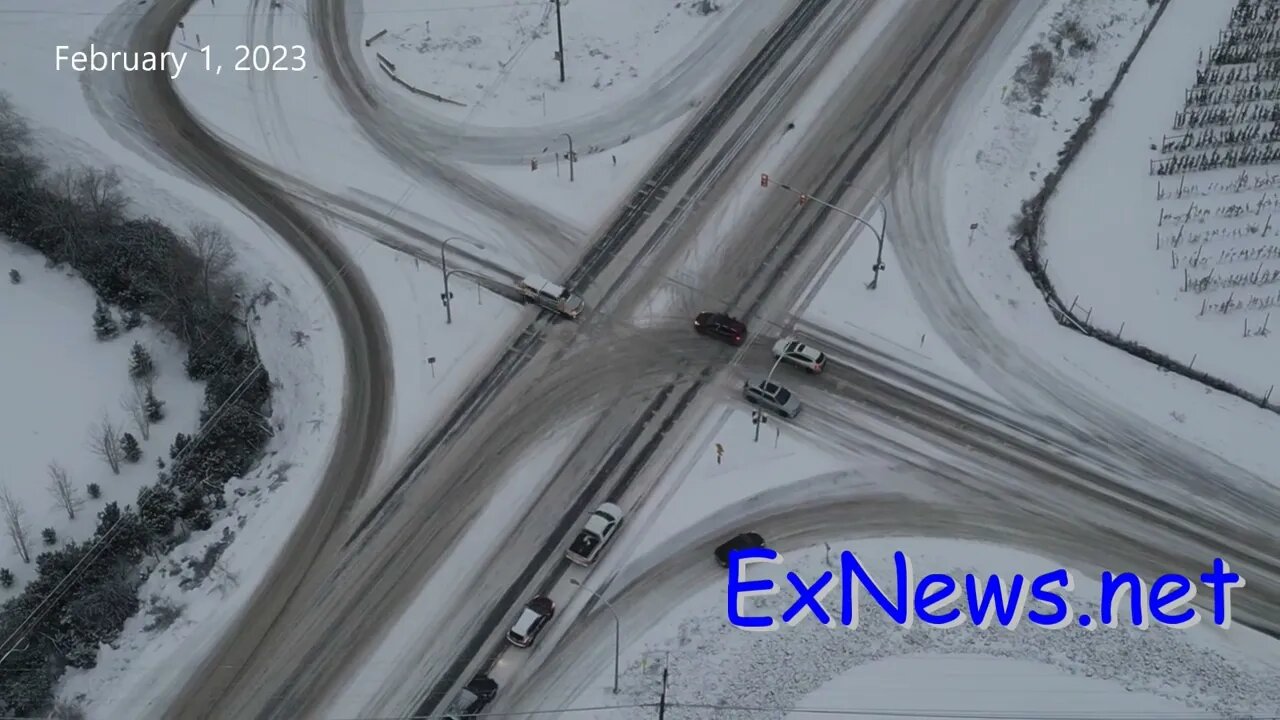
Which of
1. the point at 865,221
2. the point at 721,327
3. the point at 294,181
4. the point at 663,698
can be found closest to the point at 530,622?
the point at 663,698

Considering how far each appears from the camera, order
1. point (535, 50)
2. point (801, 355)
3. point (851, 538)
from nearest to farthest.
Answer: point (851, 538), point (801, 355), point (535, 50)

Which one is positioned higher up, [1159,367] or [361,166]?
[1159,367]

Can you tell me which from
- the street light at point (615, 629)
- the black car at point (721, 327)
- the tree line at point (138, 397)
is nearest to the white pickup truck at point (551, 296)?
the black car at point (721, 327)

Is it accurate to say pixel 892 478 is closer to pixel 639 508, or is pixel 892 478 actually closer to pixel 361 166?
pixel 639 508

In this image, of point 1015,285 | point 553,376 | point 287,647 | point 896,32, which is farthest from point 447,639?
point 896,32

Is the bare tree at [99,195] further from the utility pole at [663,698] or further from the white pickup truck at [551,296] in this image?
the utility pole at [663,698]

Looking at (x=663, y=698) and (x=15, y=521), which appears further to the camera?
(x=15, y=521)

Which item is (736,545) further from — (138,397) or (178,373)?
(138,397)
